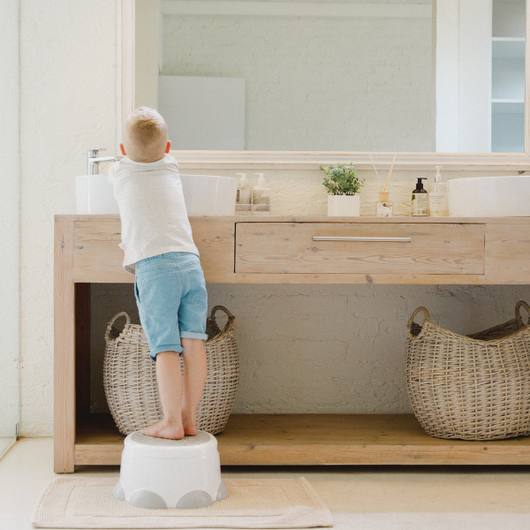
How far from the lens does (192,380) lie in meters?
1.48

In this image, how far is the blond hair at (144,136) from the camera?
1.47 meters

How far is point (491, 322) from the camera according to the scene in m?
2.10

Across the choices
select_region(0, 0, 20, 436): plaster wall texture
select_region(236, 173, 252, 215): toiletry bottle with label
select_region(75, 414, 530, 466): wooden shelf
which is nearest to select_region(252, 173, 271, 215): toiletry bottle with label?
select_region(236, 173, 252, 215): toiletry bottle with label

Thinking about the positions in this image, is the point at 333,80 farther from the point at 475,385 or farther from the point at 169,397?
the point at 169,397

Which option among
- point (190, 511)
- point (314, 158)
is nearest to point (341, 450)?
point (190, 511)

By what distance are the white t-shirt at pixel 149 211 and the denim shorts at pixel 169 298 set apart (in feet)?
0.09

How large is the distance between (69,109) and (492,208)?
145 centimetres

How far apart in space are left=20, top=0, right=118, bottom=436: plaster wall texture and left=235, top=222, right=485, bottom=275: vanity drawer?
0.78 m

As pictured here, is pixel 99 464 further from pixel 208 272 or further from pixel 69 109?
pixel 69 109

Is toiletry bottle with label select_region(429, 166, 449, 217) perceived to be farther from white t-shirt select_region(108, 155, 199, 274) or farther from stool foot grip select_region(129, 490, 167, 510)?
stool foot grip select_region(129, 490, 167, 510)

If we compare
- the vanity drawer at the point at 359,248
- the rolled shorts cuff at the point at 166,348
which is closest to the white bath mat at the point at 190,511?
the rolled shorts cuff at the point at 166,348

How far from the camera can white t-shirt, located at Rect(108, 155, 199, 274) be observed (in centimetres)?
147

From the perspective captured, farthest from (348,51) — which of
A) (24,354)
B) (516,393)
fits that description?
(24,354)

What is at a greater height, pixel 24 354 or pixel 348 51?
pixel 348 51
